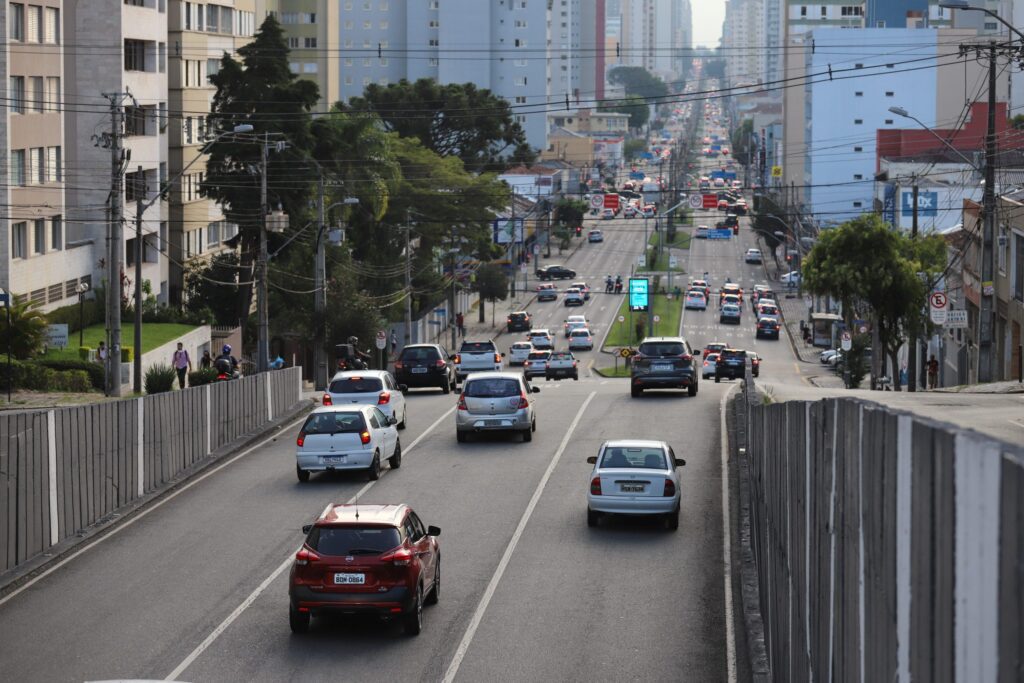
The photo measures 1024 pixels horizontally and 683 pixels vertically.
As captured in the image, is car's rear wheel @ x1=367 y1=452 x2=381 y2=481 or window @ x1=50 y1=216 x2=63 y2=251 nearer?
car's rear wheel @ x1=367 y1=452 x2=381 y2=481

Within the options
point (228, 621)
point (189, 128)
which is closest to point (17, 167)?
point (189, 128)

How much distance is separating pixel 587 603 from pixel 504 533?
4.99 metres

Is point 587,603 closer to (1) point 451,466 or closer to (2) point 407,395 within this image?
(1) point 451,466

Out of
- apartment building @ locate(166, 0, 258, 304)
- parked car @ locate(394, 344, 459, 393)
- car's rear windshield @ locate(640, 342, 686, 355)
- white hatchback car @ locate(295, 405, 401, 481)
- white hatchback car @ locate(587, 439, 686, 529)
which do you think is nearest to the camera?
white hatchback car @ locate(587, 439, 686, 529)

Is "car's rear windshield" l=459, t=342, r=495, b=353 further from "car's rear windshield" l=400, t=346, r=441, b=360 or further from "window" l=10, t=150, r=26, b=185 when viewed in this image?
"window" l=10, t=150, r=26, b=185

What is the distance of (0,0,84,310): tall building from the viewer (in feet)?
182

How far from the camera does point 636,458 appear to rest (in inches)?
1001

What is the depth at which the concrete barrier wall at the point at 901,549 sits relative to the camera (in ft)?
13.8

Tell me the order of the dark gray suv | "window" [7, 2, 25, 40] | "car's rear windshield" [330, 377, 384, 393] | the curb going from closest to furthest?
1. the curb
2. "car's rear windshield" [330, 377, 384, 393]
3. the dark gray suv
4. "window" [7, 2, 25, 40]

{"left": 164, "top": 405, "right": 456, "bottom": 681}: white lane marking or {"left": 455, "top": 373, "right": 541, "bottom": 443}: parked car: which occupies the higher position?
{"left": 455, "top": 373, "right": 541, "bottom": 443}: parked car

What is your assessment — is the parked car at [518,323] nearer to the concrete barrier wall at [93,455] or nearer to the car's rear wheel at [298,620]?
the concrete barrier wall at [93,455]

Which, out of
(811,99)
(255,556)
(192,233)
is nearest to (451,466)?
(255,556)

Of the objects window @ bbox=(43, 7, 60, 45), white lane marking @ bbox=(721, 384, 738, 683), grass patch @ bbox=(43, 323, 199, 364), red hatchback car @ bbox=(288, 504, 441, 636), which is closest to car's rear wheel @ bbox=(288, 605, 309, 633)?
red hatchback car @ bbox=(288, 504, 441, 636)

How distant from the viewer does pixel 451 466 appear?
3197cm
